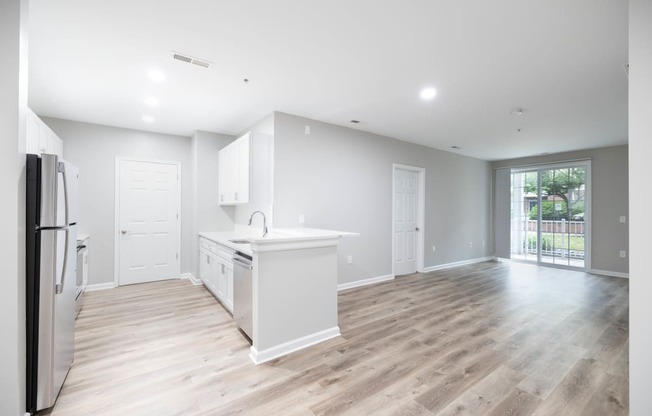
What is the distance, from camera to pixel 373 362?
238 centimetres

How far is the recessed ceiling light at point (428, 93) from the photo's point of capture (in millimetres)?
3138

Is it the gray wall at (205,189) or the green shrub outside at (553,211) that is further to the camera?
the green shrub outside at (553,211)

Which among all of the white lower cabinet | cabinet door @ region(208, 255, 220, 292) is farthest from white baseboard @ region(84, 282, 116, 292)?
cabinet door @ region(208, 255, 220, 292)

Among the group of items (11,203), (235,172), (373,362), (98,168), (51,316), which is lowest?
(373,362)

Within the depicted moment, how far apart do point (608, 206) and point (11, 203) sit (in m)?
8.60

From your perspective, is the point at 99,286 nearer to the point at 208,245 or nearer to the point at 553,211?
the point at 208,245

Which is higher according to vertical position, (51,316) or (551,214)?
(551,214)

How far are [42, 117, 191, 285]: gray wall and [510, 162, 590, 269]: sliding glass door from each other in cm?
843

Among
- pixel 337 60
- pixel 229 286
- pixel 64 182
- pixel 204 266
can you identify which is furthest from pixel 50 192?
pixel 204 266

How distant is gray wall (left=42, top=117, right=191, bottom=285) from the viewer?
14.1 feet

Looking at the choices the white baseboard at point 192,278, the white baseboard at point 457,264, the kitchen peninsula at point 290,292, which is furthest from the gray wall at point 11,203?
the white baseboard at point 457,264

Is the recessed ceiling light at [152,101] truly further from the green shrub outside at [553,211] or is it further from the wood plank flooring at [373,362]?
the green shrub outside at [553,211]

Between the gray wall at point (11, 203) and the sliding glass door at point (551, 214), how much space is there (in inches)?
335

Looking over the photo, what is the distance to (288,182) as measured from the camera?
3.84m
